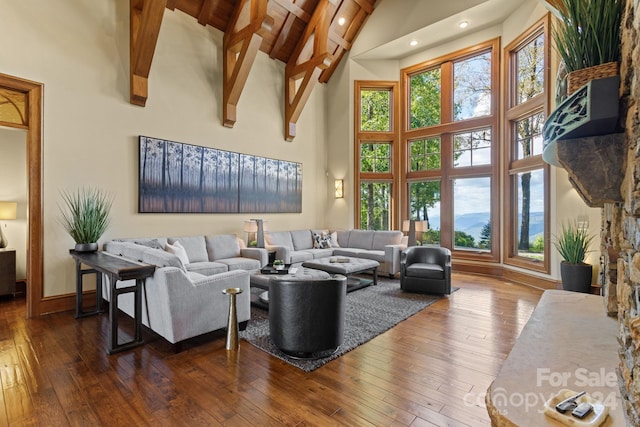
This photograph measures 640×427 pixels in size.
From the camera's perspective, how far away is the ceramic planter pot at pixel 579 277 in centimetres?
421

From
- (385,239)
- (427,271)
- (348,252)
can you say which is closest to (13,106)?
(348,252)

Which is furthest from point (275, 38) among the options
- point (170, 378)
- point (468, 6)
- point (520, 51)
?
point (170, 378)

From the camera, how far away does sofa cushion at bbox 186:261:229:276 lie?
435 centimetres

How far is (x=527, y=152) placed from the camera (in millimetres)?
5605

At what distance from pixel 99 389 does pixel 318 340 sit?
163 cm

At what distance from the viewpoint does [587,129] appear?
1.20 m

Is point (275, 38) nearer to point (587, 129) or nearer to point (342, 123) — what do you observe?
point (342, 123)

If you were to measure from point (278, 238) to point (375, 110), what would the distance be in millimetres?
4090

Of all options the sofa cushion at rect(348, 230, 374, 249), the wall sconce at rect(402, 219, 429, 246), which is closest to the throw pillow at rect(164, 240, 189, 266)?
the sofa cushion at rect(348, 230, 374, 249)

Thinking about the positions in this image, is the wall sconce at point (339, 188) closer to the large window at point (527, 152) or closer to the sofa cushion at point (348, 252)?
the sofa cushion at point (348, 252)

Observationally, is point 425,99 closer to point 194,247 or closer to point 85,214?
point 194,247

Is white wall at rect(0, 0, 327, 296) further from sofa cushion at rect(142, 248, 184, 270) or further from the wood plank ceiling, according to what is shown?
sofa cushion at rect(142, 248, 184, 270)

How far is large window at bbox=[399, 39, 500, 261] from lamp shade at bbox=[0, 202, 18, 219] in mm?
7183

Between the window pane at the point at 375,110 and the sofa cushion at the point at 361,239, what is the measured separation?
2691 millimetres
